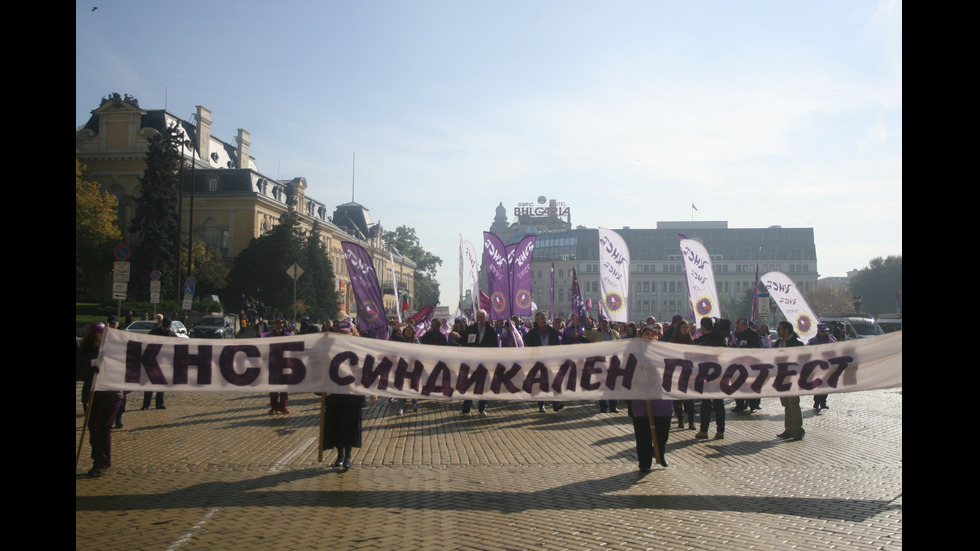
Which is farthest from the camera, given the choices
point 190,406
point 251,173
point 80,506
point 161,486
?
point 251,173

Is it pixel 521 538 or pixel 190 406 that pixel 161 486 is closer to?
pixel 521 538

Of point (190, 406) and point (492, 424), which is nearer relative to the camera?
point (492, 424)

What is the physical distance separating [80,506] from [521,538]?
166 inches

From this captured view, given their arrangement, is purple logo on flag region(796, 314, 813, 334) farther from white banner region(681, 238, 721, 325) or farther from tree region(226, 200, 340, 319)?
tree region(226, 200, 340, 319)

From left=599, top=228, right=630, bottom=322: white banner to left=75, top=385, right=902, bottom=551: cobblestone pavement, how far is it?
8045mm

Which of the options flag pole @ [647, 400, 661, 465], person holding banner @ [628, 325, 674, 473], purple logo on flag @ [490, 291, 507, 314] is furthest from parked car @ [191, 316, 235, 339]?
flag pole @ [647, 400, 661, 465]

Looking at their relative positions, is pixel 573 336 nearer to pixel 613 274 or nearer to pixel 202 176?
pixel 613 274

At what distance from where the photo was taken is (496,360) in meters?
9.84

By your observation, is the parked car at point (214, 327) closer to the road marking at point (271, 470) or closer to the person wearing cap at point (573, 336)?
the person wearing cap at point (573, 336)

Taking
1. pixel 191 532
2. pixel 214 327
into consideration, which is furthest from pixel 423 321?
pixel 214 327

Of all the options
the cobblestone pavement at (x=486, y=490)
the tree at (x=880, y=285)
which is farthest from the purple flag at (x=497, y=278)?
the tree at (x=880, y=285)

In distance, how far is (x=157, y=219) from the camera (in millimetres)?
62844
